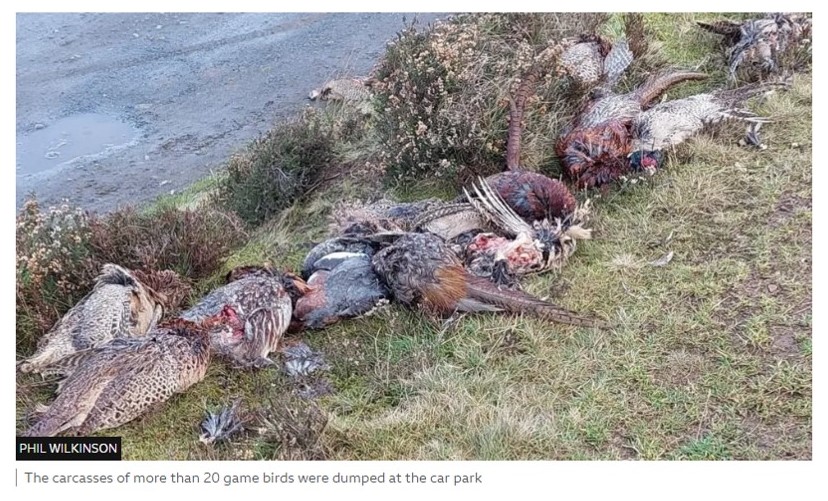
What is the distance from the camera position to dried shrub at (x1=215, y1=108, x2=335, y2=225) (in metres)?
3.10

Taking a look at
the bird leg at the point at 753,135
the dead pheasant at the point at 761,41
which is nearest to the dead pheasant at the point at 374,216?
the bird leg at the point at 753,135

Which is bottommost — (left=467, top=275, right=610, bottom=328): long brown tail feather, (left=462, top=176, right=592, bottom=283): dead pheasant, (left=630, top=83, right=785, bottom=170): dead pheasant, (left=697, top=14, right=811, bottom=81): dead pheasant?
(left=467, top=275, right=610, bottom=328): long brown tail feather

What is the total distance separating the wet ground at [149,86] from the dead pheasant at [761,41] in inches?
53.1

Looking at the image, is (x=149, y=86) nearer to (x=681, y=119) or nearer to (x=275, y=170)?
(x=275, y=170)

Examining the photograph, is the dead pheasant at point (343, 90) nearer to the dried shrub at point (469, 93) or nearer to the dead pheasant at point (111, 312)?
the dried shrub at point (469, 93)

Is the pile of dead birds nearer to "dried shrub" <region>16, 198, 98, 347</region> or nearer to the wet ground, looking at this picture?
"dried shrub" <region>16, 198, 98, 347</region>

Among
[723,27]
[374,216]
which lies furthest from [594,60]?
[374,216]

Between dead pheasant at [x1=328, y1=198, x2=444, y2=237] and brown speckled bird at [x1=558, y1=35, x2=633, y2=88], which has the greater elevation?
brown speckled bird at [x1=558, y1=35, x2=633, y2=88]

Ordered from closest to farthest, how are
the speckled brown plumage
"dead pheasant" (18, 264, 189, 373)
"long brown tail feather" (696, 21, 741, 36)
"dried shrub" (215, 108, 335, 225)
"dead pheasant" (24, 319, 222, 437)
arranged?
1. "dead pheasant" (24, 319, 222, 437)
2. "dead pheasant" (18, 264, 189, 373)
3. the speckled brown plumage
4. "dried shrub" (215, 108, 335, 225)
5. "long brown tail feather" (696, 21, 741, 36)

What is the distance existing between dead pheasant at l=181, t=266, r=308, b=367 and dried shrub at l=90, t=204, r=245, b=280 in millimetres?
233

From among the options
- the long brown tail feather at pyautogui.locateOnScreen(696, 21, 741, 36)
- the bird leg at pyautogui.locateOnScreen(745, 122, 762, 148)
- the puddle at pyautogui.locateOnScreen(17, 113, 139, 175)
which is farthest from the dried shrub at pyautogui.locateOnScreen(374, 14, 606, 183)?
the puddle at pyautogui.locateOnScreen(17, 113, 139, 175)

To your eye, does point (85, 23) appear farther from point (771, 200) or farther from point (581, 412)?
point (771, 200)
